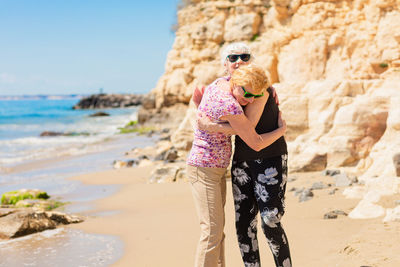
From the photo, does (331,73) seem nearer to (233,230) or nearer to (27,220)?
(233,230)

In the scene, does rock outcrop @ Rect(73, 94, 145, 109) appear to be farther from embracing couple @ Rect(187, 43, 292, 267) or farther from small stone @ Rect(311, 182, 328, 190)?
embracing couple @ Rect(187, 43, 292, 267)

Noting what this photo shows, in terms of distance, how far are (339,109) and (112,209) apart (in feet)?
15.6

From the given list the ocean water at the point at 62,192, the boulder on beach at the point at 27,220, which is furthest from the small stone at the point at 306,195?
the boulder on beach at the point at 27,220

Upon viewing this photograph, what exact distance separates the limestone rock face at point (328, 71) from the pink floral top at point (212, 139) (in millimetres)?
323

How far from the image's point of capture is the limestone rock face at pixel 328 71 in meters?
7.99

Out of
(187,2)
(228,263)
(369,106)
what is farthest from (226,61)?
(187,2)

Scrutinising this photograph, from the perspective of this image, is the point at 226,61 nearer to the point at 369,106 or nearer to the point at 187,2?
the point at 369,106

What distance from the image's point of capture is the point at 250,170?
10.4 feet

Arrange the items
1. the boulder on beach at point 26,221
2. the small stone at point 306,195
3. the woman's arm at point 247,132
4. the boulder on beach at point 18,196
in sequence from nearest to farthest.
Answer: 1. the woman's arm at point 247,132
2. the boulder on beach at point 26,221
3. the small stone at point 306,195
4. the boulder on beach at point 18,196

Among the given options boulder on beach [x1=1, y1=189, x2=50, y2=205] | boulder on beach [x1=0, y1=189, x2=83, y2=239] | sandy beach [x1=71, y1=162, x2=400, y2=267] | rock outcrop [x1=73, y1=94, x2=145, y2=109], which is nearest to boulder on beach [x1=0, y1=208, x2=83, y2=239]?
boulder on beach [x1=0, y1=189, x2=83, y2=239]

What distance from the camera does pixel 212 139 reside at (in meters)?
3.09

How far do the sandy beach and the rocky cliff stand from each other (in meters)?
0.88

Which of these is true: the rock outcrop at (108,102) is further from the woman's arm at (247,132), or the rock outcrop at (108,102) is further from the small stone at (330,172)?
the woman's arm at (247,132)

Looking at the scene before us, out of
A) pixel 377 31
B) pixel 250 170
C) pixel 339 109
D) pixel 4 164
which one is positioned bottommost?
pixel 4 164
